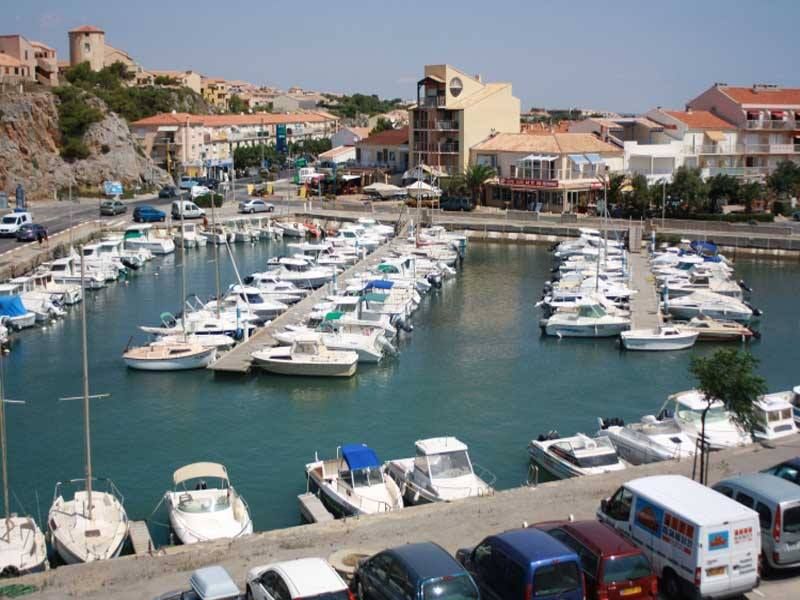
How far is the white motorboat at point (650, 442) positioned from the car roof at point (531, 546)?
31.3ft

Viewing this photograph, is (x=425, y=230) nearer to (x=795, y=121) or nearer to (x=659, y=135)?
(x=659, y=135)

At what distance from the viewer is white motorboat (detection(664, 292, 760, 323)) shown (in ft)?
120

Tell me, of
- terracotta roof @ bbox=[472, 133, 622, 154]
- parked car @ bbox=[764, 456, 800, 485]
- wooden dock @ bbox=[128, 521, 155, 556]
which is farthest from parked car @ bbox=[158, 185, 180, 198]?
parked car @ bbox=[764, 456, 800, 485]

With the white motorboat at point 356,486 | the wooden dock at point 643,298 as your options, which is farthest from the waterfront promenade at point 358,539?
the wooden dock at point 643,298

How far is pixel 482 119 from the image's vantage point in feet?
236

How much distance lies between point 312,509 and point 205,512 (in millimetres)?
1940

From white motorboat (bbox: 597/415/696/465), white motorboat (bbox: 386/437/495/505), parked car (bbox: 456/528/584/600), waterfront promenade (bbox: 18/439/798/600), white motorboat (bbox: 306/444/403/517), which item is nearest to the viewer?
parked car (bbox: 456/528/584/600)

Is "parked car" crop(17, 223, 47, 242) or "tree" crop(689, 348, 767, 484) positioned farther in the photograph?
"parked car" crop(17, 223, 47, 242)

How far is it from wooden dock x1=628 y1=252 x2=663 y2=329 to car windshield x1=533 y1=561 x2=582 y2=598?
2463 centimetres

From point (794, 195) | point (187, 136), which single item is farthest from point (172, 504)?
point (187, 136)

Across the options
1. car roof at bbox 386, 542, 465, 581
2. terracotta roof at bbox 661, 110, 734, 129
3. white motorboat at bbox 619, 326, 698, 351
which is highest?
terracotta roof at bbox 661, 110, 734, 129

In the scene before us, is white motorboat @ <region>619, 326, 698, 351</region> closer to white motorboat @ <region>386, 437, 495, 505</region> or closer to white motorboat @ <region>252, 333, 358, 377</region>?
white motorboat @ <region>252, 333, 358, 377</region>

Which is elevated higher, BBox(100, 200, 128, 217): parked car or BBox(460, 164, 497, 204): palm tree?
BBox(460, 164, 497, 204): palm tree

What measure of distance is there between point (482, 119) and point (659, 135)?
12.9m
